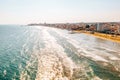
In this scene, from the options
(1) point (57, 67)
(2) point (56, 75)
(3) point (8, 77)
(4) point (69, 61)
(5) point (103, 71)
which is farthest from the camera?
(4) point (69, 61)

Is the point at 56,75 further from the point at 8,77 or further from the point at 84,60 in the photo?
the point at 84,60

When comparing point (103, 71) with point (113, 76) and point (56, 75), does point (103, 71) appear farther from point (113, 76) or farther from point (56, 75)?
point (56, 75)

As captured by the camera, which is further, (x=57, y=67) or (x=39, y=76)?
(x=57, y=67)

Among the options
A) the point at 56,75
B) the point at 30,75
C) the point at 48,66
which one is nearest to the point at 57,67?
the point at 48,66

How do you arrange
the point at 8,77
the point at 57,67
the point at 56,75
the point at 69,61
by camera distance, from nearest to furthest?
the point at 8,77 → the point at 56,75 → the point at 57,67 → the point at 69,61

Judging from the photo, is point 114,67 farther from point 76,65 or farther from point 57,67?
point 57,67

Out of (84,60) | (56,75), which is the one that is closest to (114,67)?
(84,60)

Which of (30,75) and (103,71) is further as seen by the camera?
(103,71)

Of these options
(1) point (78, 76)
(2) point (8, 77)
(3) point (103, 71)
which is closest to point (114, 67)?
(3) point (103, 71)

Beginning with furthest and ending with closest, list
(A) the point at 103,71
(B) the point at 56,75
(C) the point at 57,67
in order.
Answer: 1. (C) the point at 57,67
2. (A) the point at 103,71
3. (B) the point at 56,75
